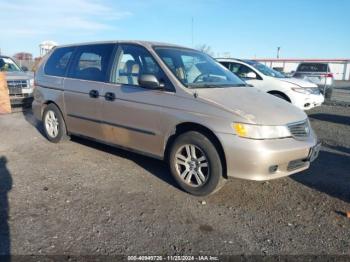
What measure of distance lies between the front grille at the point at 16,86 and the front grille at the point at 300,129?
8152mm

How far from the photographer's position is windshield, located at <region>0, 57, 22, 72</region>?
1065cm

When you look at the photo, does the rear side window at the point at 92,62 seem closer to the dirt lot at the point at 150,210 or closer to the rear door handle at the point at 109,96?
the rear door handle at the point at 109,96

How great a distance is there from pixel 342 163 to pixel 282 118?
2262 mm

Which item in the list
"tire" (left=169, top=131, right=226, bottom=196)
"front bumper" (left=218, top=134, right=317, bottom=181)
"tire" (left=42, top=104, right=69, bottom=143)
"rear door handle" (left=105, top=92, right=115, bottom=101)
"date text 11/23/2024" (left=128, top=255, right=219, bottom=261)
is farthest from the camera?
"tire" (left=42, top=104, right=69, bottom=143)

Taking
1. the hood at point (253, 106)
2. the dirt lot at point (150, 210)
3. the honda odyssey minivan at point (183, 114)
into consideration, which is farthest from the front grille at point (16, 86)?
the hood at point (253, 106)

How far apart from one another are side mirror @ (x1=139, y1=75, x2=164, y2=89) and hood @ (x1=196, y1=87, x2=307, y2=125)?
20.8 inches

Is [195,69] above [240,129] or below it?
above

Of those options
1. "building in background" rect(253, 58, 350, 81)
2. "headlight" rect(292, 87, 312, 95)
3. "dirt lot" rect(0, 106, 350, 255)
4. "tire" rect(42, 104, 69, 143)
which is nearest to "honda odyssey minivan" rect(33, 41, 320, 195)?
"tire" rect(42, 104, 69, 143)

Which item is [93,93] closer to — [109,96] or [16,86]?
[109,96]

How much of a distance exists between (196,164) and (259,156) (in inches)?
31.6

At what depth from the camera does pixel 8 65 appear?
35.8 feet

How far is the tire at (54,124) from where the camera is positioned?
6.11m

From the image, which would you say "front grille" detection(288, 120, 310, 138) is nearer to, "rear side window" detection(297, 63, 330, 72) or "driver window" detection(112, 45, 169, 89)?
"driver window" detection(112, 45, 169, 89)

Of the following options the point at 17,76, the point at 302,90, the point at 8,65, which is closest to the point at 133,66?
the point at 302,90
